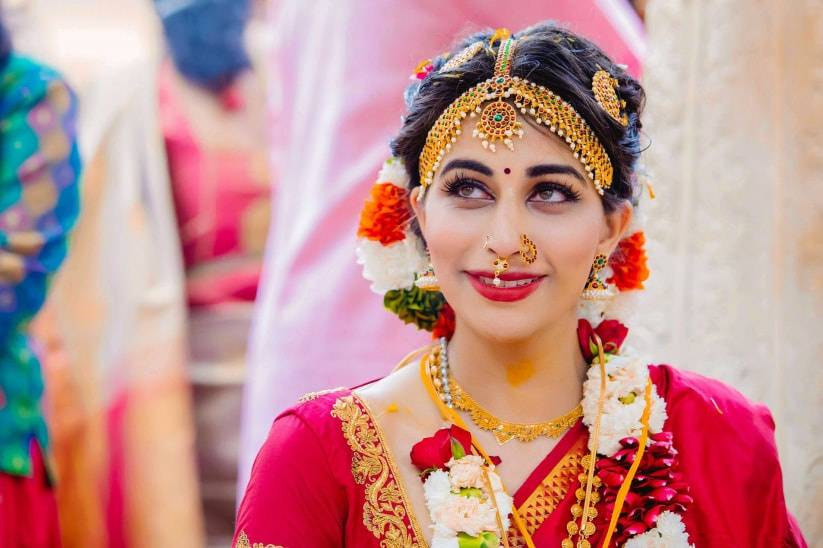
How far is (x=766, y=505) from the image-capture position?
2.08m

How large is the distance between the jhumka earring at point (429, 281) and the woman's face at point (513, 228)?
0.10 meters

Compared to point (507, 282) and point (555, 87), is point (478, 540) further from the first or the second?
point (555, 87)

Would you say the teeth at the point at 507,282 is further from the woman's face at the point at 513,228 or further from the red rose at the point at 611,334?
the red rose at the point at 611,334

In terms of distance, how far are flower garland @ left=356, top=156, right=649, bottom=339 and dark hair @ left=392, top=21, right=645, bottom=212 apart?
0.29 feet

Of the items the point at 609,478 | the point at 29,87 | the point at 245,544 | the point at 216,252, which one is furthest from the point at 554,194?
the point at 216,252

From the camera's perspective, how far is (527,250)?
192 cm

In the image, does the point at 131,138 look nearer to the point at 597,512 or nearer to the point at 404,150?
the point at 404,150

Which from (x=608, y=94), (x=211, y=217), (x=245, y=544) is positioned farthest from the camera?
(x=211, y=217)

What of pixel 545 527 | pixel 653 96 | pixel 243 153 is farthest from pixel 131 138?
pixel 545 527

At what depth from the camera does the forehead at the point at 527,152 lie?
1946mm

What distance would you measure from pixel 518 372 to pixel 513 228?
0.29 m

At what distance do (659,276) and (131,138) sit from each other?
221 centimetres

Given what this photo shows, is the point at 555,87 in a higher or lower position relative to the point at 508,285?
higher

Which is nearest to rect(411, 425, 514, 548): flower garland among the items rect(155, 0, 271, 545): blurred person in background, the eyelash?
the eyelash
